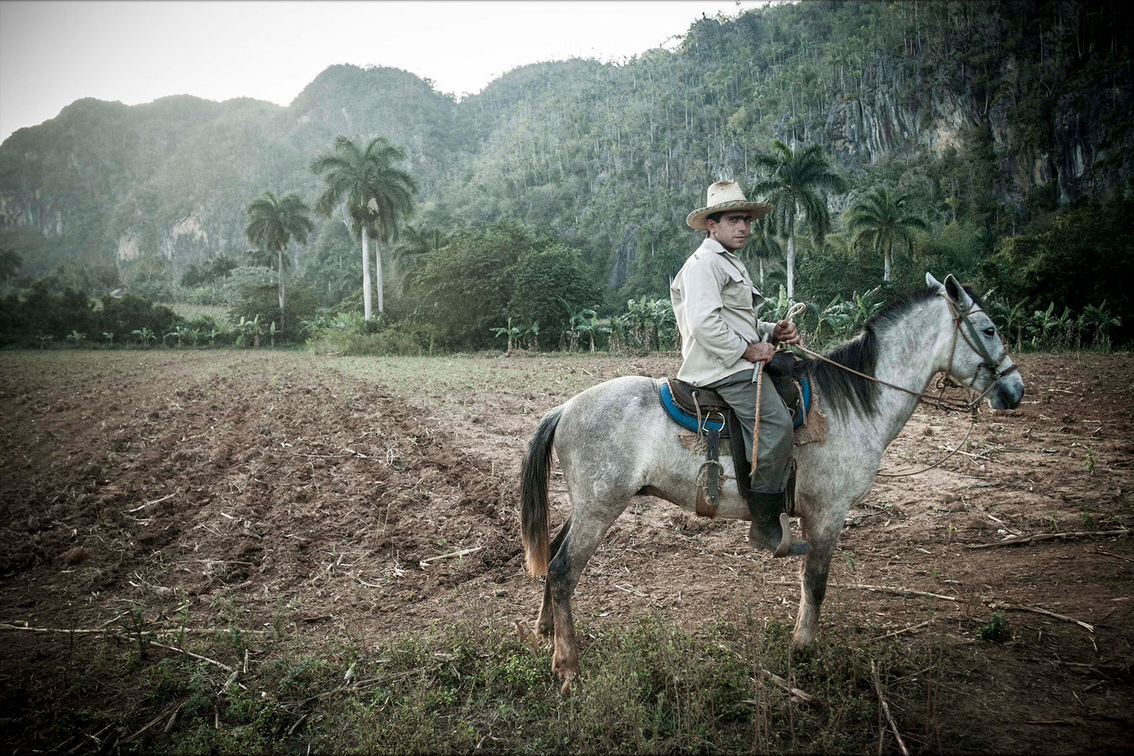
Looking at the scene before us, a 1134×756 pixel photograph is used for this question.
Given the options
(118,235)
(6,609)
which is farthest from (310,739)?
(118,235)

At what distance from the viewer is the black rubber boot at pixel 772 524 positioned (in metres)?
3.69

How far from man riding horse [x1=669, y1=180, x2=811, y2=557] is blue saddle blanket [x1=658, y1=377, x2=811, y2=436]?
14 centimetres

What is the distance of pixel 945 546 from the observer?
5.55 m

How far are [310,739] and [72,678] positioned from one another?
1.91m

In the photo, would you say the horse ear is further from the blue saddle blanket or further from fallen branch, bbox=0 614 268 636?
fallen branch, bbox=0 614 268 636

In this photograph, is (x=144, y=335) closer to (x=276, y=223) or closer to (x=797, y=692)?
(x=276, y=223)

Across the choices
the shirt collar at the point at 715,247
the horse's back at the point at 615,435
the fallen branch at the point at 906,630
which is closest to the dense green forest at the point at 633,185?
the fallen branch at the point at 906,630

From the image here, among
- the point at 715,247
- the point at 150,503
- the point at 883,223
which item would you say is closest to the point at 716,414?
the point at 715,247

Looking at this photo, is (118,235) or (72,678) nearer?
(72,678)

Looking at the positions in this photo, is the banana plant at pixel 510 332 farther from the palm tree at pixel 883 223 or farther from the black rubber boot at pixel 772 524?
the palm tree at pixel 883 223

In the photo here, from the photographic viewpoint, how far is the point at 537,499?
13.5 ft

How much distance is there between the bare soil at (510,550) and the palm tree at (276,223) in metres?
45.9

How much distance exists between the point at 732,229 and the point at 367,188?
151 ft

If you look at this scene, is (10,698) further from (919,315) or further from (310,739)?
(919,315)
